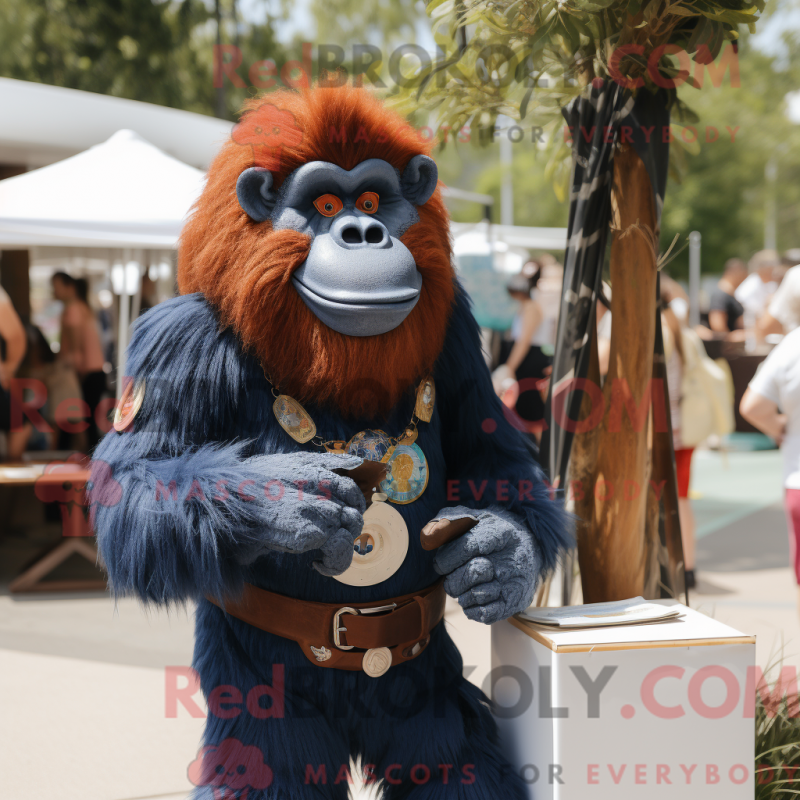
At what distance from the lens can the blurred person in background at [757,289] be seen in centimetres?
944

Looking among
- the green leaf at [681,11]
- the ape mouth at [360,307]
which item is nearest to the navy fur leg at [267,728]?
the ape mouth at [360,307]

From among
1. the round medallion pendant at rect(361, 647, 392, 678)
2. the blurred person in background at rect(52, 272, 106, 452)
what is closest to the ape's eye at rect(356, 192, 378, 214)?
the round medallion pendant at rect(361, 647, 392, 678)

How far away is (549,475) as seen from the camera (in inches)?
93.2

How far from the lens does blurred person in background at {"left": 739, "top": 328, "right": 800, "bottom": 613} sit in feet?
10.2

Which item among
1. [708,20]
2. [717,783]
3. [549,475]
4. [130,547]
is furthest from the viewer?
[549,475]

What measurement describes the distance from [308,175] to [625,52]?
0.85 m

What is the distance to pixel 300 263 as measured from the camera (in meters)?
1.74

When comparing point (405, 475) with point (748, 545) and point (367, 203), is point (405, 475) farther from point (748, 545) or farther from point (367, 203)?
point (748, 545)

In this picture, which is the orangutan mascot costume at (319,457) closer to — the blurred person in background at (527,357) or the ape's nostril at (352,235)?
the ape's nostril at (352,235)

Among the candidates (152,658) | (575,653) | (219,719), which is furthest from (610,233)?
(152,658)

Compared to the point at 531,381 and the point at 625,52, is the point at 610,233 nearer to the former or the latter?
the point at 625,52

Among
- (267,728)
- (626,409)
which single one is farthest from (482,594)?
(626,409)

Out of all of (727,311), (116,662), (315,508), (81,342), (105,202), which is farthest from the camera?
(727,311)

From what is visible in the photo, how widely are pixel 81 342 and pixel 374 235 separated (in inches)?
209
